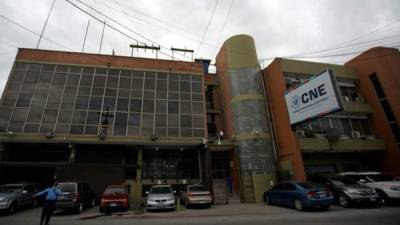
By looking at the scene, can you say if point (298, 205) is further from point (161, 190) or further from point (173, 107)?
point (173, 107)

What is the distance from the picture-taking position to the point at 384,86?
2025cm

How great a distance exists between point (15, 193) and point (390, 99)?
97.9 ft

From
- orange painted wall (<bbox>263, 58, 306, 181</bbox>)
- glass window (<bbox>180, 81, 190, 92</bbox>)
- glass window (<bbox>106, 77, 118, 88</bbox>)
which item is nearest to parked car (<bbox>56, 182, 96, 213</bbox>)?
glass window (<bbox>106, 77, 118, 88</bbox>)

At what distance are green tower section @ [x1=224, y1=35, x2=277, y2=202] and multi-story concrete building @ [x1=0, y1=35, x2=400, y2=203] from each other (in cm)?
9

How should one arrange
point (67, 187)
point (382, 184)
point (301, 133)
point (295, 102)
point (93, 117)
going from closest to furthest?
point (67, 187) → point (382, 184) → point (295, 102) → point (301, 133) → point (93, 117)

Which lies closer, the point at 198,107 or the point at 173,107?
the point at 173,107

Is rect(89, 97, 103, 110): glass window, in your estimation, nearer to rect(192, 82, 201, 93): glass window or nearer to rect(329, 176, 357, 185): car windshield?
rect(192, 82, 201, 93): glass window

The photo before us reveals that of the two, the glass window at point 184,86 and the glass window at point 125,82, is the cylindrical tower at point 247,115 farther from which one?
the glass window at point 125,82

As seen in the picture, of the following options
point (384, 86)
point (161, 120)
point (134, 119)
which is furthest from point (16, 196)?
point (384, 86)

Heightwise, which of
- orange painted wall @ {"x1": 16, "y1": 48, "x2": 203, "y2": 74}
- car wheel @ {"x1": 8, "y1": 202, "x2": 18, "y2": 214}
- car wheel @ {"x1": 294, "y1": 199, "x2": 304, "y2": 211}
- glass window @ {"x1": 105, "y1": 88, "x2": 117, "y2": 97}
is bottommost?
car wheel @ {"x1": 294, "y1": 199, "x2": 304, "y2": 211}

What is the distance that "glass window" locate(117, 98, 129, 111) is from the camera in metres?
20.5

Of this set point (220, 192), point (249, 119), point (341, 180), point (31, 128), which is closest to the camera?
point (341, 180)

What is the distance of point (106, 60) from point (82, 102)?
548 centimetres

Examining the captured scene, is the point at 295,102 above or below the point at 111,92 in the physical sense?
below
